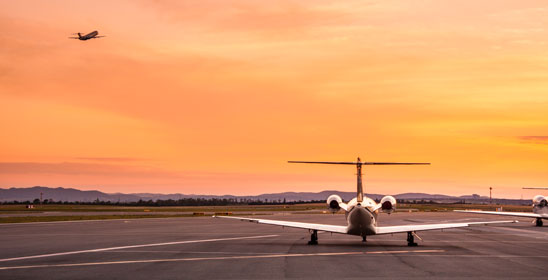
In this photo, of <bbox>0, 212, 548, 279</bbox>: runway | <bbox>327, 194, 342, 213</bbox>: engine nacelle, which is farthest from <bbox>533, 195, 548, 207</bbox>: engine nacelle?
<bbox>327, 194, 342, 213</bbox>: engine nacelle

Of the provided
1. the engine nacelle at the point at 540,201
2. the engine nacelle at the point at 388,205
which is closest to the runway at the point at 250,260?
the engine nacelle at the point at 388,205

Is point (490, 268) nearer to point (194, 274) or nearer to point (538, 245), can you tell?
point (194, 274)

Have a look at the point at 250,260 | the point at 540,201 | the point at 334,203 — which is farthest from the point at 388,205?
the point at 540,201

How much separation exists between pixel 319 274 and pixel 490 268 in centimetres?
761

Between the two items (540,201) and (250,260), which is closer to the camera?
(250,260)

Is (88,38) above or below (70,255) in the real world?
above

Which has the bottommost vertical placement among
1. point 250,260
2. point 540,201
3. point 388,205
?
point 250,260

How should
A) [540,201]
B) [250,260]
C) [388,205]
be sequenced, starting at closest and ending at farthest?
[250,260]
[388,205]
[540,201]

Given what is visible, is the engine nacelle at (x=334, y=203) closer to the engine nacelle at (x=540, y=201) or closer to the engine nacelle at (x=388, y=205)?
the engine nacelle at (x=388, y=205)

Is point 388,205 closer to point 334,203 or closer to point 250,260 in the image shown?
point 334,203

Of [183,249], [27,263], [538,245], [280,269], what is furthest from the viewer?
[538,245]

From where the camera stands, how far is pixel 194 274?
2244cm

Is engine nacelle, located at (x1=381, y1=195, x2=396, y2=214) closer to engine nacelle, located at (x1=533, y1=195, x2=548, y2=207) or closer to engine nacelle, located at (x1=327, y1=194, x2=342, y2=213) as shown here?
engine nacelle, located at (x1=327, y1=194, x2=342, y2=213)


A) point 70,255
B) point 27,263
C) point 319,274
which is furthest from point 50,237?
point 319,274
